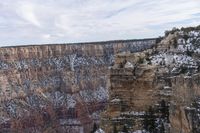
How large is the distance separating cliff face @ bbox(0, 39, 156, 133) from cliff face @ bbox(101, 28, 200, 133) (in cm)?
6092

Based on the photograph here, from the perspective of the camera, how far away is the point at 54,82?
360 feet

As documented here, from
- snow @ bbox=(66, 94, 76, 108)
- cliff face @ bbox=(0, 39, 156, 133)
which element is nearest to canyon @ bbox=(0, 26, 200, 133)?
cliff face @ bbox=(0, 39, 156, 133)

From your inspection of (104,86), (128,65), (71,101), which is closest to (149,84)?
(128,65)

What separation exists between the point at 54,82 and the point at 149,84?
285 feet

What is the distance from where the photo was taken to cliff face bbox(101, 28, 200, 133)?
2144cm

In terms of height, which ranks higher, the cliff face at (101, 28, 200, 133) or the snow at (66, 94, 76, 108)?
the cliff face at (101, 28, 200, 133)

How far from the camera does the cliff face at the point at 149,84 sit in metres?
21.4

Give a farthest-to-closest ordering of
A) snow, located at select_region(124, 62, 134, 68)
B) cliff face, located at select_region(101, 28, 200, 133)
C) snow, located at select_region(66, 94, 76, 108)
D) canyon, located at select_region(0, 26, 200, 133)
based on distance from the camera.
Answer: snow, located at select_region(66, 94, 76, 108)
snow, located at select_region(124, 62, 134, 68)
cliff face, located at select_region(101, 28, 200, 133)
canyon, located at select_region(0, 26, 200, 133)

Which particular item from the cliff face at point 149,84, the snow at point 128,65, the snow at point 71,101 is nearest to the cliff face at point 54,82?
the snow at point 71,101

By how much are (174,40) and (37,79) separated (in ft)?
284

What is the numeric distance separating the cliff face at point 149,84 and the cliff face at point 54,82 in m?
60.9

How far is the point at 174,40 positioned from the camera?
23.9 metres

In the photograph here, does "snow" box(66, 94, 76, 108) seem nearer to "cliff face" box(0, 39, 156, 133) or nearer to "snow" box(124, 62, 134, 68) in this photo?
"cliff face" box(0, 39, 156, 133)

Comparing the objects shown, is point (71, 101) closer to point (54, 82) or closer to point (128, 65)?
point (54, 82)
